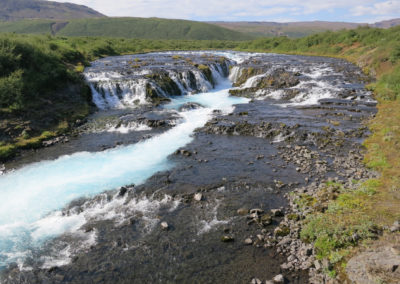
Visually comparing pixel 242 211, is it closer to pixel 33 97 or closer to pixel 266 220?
pixel 266 220

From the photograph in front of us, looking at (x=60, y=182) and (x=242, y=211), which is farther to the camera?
(x=60, y=182)

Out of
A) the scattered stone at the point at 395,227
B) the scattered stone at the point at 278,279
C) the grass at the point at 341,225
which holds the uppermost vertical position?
the scattered stone at the point at 395,227

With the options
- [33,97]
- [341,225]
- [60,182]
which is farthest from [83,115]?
[341,225]

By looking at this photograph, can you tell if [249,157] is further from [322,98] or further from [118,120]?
[322,98]

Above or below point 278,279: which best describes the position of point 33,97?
above

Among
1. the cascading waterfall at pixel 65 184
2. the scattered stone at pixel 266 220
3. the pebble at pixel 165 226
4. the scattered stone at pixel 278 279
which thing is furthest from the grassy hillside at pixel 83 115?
the pebble at pixel 165 226

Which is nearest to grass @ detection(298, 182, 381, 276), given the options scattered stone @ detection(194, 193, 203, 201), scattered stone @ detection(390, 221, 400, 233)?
scattered stone @ detection(390, 221, 400, 233)

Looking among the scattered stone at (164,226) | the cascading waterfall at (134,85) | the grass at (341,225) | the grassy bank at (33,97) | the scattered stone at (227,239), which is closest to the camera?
the grass at (341,225)

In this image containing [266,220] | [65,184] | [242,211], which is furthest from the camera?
[65,184]

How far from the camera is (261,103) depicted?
1364 inches

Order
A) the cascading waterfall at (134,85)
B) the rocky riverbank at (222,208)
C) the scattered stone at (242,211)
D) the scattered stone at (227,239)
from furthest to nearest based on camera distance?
the cascading waterfall at (134,85) < the scattered stone at (242,211) < the scattered stone at (227,239) < the rocky riverbank at (222,208)

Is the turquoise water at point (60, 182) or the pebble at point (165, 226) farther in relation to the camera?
the turquoise water at point (60, 182)

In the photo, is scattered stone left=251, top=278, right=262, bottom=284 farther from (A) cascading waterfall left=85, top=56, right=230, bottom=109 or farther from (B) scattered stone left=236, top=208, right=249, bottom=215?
(A) cascading waterfall left=85, top=56, right=230, bottom=109

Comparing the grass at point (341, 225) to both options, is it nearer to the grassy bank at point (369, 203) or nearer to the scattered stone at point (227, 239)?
the grassy bank at point (369, 203)
